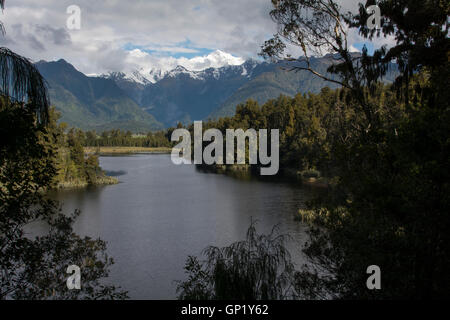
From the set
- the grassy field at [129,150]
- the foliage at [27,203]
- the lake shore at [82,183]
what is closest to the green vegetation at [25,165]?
the foliage at [27,203]

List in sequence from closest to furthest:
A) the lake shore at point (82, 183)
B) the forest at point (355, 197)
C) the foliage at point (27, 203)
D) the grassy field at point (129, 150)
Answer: the foliage at point (27, 203)
the forest at point (355, 197)
the lake shore at point (82, 183)
the grassy field at point (129, 150)

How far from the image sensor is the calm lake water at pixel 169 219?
21.0 meters

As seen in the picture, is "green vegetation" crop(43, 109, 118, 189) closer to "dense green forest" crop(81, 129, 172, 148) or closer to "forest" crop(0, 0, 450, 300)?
"forest" crop(0, 0, 450, 300)

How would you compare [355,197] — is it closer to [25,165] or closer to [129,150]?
[25,165]

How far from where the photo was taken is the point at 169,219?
108 feet

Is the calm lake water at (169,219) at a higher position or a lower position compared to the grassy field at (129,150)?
lower

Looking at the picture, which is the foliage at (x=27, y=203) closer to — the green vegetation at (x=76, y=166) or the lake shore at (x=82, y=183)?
the lake shore at (x=82, y=183)

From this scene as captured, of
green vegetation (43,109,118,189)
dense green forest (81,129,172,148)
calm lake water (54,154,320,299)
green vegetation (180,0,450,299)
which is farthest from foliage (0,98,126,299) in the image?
dense green forest (81,129,172,148)

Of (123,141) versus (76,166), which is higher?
(123,141)

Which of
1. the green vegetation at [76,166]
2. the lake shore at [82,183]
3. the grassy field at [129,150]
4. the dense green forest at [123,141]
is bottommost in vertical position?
the lake shore at [82,183]

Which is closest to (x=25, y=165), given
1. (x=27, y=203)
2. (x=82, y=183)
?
(x=27, y=203)

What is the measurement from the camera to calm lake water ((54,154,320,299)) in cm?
2097

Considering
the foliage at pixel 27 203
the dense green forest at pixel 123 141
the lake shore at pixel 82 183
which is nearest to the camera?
the foliage at pixel 27 203
